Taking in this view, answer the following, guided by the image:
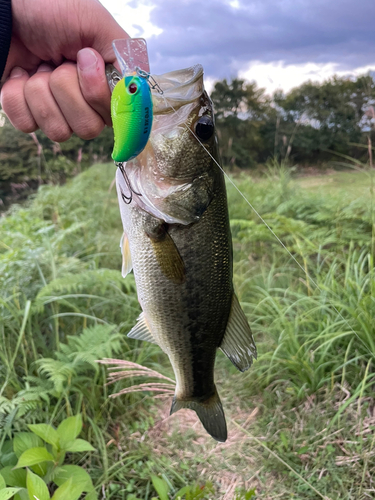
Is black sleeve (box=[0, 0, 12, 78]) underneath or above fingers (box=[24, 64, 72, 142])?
above

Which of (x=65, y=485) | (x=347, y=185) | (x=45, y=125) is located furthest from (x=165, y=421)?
(x=347, y=185)

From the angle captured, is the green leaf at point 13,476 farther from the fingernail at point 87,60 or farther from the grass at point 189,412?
the fingernail at point 87,60

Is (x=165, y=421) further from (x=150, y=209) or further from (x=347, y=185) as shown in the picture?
(x=347, y=185)

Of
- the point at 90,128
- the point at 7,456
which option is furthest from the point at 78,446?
the point at 90,128

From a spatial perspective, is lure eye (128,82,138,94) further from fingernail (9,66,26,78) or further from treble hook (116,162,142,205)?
fingernail (9,66,26,78)

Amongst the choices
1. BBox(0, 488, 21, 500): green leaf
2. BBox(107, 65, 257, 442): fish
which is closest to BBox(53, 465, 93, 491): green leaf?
BBox(0, 488, 21, 500): green leaf

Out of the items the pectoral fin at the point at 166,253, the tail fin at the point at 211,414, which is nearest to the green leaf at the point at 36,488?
the tail fin at the point at 211,414

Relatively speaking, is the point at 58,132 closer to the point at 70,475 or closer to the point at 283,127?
the point at 70,475
